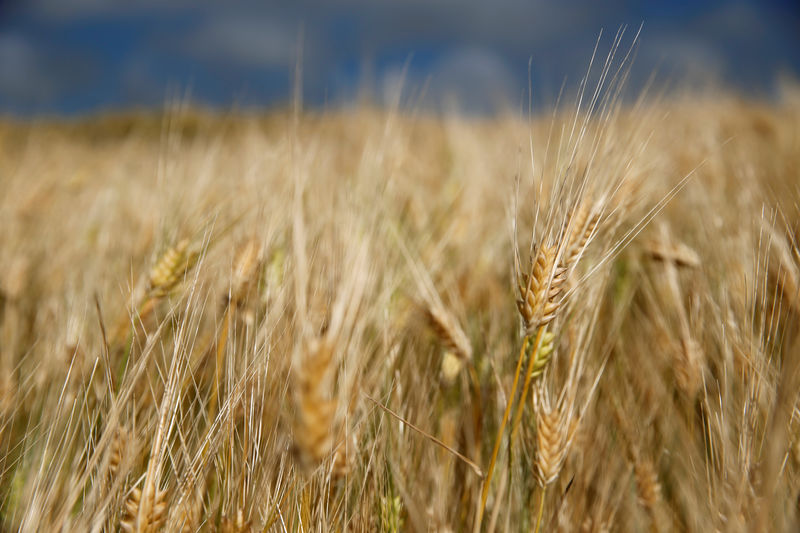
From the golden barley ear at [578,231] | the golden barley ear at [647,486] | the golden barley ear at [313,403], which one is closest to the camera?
the golden barley ear at [313,403]

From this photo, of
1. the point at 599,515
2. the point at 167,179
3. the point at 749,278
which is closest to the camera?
the point at 599,515

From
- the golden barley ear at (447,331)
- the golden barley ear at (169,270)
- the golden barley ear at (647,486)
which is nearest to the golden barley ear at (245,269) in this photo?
the golden barley ear at (169,270)

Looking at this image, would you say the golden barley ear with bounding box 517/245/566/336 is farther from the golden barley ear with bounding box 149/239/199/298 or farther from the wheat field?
the golden barley ear with bounding box 149/239/199/298

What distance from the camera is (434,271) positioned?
129 centimetres

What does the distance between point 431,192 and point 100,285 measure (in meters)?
1.53

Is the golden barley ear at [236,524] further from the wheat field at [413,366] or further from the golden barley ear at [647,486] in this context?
the golden barley ear at [647,486]

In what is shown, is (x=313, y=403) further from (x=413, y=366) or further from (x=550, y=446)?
(x=413, y=366)

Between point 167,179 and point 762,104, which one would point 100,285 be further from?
point 762,104

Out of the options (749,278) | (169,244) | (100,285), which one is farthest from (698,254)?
(100,285)

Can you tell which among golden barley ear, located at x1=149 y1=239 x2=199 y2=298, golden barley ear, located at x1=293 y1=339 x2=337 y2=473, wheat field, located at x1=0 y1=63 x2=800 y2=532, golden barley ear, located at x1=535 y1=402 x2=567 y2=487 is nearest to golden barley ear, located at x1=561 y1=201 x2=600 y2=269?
wheat field, located at x1=0 y1=63 x2=800 y2=532

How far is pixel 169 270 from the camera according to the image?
91 centimetres

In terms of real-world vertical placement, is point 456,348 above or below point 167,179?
below

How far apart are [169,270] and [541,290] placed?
69 cm

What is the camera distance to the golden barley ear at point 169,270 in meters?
0.90
